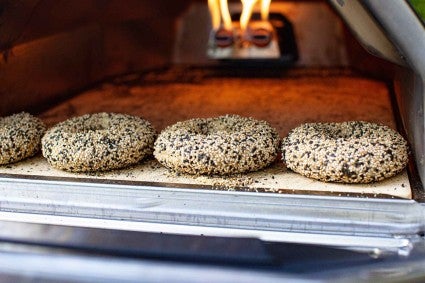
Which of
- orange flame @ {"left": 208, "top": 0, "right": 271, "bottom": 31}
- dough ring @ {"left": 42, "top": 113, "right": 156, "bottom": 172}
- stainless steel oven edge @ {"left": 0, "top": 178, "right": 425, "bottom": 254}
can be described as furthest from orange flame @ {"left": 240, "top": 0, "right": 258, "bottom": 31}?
stainless steel oven edge @ {"left": 0, "top": 178, "right": 425, "bottom": 254}

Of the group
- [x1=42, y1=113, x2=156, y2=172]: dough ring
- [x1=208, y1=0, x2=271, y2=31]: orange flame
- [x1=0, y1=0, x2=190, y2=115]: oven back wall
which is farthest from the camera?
[x1=208, y1=0, x2=271, y2=31]: orange flame

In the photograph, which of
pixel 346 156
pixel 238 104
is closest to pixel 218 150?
pixel 346 156

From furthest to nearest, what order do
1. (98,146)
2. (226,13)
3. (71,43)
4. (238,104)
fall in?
(226,13), (71,43), (238,104), (98,146)

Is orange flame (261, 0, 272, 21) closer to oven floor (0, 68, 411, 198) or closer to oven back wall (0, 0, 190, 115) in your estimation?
oven floor (0, 68, 411, 198)

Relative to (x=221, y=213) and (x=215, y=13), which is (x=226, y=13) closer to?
(x=215, y=13)

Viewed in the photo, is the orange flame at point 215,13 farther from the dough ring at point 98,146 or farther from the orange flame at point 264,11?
the dough ring at point 98,146

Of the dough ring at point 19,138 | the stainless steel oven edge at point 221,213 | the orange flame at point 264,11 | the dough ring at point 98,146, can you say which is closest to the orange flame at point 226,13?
the orange flame at point 264,11
